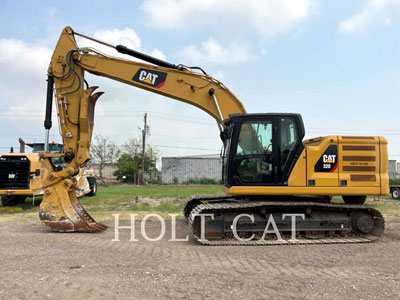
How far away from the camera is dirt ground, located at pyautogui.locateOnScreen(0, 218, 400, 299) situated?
426cm

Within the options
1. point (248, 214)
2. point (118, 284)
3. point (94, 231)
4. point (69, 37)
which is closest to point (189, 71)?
point (69, 37)

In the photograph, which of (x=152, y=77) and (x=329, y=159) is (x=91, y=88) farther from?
(x=329, y=159)

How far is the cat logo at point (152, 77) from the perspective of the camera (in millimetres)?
9016

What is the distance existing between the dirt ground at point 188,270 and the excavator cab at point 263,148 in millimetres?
1501

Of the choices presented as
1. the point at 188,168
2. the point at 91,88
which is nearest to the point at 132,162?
the point at 188,168

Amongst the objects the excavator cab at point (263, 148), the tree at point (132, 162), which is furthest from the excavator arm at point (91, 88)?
the tree at point (132, 162)

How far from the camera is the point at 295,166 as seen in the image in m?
7.69

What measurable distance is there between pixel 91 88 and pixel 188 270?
5.48 metres

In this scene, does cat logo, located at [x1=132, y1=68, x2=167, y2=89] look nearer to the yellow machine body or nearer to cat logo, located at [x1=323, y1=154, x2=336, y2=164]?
the yellow machine body

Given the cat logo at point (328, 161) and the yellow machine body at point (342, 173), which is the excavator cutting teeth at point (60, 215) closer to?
the yellow machine body at point (342, 173)

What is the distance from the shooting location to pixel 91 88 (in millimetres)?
8859

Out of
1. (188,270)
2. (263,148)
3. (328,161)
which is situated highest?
(263,148)

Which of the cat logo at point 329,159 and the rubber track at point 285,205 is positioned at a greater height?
the cat logo at point 329,159

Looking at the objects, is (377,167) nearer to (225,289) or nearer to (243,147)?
(243,147)
